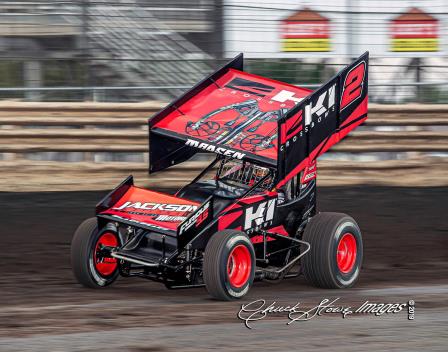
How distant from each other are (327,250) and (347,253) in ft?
1.55

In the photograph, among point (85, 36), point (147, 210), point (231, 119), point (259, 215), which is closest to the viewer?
point (147, 210)

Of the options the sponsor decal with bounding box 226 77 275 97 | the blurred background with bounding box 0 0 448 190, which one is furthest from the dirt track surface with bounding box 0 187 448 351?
the sponsor decal with bounding box 226 77 275 97

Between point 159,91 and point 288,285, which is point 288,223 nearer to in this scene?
point 288,285

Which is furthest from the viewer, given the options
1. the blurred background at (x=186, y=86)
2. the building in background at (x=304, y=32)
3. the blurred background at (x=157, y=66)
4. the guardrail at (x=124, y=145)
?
the building in background at (x=304, y=32)

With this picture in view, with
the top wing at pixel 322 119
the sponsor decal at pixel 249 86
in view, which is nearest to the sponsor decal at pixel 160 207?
the top wing at pixel 322 119

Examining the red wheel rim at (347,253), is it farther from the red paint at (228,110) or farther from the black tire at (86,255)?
the black tire at (86,255)

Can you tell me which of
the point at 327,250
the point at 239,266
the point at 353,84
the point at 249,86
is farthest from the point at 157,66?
the point at 239,266

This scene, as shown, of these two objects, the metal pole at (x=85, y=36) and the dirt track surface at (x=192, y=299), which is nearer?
the dirt track surface at (x=192, y=299)

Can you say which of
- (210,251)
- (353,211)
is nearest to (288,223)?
(210,251)

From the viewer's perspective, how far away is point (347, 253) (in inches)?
357

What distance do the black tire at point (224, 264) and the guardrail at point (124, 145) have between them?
5.68 metres

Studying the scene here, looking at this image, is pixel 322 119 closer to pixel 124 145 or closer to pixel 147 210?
pixel 147 210

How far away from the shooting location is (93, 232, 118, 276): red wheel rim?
8602mm

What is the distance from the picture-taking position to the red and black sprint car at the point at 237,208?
813 cm
